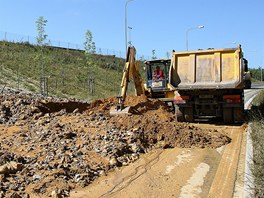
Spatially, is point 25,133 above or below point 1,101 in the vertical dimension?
below

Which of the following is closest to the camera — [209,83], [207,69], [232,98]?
[232,98]

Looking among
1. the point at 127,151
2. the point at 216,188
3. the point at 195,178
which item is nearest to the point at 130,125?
→ the point at 127,151

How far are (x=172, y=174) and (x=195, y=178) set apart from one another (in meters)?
0.50

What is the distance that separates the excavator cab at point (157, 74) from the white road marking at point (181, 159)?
964 centimetres

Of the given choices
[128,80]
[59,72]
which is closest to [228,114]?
[128,80]

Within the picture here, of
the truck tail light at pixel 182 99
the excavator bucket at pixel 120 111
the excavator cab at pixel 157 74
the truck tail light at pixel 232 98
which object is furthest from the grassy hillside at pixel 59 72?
the truck tail light at pixel 232 98

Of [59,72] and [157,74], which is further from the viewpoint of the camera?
[59,72]

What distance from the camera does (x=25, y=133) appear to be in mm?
9805

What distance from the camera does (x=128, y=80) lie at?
48.2 ft

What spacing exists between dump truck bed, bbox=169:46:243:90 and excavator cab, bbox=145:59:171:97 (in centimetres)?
464

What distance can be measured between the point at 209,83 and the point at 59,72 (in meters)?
38.1

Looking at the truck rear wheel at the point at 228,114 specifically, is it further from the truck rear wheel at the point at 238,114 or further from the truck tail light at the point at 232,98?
the truck tail light at the point at 232,98

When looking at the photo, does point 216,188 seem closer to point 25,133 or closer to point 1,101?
point 25,133

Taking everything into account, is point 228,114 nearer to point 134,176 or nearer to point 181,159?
point 181,159
